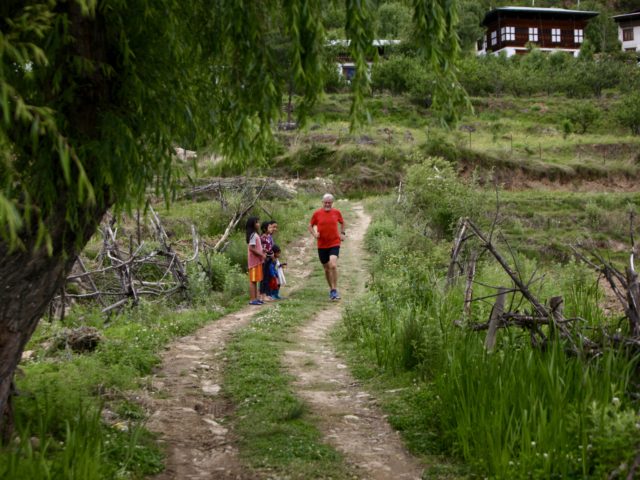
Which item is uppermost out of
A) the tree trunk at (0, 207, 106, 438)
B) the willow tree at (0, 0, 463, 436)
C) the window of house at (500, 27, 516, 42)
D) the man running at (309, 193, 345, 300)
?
the window of house at (500, 27, 516, 42)

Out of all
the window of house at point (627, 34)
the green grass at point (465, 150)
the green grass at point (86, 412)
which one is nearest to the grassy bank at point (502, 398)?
the green grass at point (86, 412)

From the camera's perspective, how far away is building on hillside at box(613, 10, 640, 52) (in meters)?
79.5

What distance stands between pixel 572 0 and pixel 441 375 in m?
102

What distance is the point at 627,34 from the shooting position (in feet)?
267

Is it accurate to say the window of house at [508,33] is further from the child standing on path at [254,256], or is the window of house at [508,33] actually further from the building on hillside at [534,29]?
the child standing on path at [254,256]

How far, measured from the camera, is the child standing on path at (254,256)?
13.2m

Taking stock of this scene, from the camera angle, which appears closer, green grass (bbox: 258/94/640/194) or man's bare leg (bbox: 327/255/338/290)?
man's bare leg (bbox: 327/255/338/290)

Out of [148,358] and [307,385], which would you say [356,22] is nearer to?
[307,385]

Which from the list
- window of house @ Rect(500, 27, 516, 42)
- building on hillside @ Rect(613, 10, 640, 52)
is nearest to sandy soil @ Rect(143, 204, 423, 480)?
window of house @ Rect(500, 27, 516, 42)

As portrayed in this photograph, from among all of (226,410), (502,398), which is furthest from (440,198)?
(502,398)

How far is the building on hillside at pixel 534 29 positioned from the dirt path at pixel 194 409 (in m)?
71.7

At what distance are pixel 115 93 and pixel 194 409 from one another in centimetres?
332

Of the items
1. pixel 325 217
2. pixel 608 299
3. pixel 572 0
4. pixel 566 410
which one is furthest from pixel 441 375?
pixel 572 0

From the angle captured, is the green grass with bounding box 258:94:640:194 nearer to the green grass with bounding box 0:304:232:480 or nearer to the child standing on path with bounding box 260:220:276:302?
the child standing on path with bounding box 260:220:276:302
